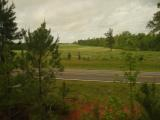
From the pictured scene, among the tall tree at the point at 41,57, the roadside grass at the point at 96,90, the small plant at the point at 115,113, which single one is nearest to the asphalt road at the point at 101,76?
the roadside grass at the point at 96,90

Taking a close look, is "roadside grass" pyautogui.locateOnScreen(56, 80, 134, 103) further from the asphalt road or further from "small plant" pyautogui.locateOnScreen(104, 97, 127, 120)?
"small plant" pyautogui.locateOnScreen(104, 97, 127, 120)

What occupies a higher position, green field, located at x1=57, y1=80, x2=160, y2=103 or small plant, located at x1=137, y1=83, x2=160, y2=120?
small plant, located at x1=137, y1=83, x2=160, y2=120

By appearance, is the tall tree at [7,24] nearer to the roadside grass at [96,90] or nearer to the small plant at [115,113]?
the roadside grass at [96,90]

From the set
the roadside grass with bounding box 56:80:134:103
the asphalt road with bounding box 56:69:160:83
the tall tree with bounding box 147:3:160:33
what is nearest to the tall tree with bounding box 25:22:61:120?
the roadside grass with bounding box 56:80:134:103

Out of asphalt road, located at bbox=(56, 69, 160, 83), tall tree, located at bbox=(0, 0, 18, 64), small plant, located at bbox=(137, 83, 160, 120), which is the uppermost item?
tall tree, located at bbox=(0, 0, 18, 64)

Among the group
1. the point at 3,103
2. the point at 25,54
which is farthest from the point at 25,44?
the point at 3,103

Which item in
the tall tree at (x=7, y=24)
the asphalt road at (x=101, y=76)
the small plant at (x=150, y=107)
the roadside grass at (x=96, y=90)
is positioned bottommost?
the roadside grass at (x=96, y=90)

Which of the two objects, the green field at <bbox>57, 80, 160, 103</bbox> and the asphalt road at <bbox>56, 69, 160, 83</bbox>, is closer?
the green field at <bbox>57, 80, 160, 103</bbox>

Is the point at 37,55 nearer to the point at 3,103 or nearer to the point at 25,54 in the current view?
the point at 25,54

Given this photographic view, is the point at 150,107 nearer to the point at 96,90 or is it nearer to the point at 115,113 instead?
the point at 115,113

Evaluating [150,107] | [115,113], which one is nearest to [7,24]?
[115,113]

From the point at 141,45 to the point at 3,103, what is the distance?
9925 centimetres

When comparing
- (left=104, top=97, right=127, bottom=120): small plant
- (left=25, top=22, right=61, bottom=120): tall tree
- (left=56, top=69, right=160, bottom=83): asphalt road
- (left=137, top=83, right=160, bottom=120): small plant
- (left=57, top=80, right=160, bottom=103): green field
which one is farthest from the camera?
(left=56, top=69, right=160, bottom=83): asphalt road

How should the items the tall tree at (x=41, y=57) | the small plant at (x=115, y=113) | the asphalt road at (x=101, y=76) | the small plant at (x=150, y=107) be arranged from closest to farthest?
the small plant at (x=150, y=107) → the small plant at (x=115, y=113) → the tall tree at (x=41, y=57) → the asphalt road at (x=101, y=76)
